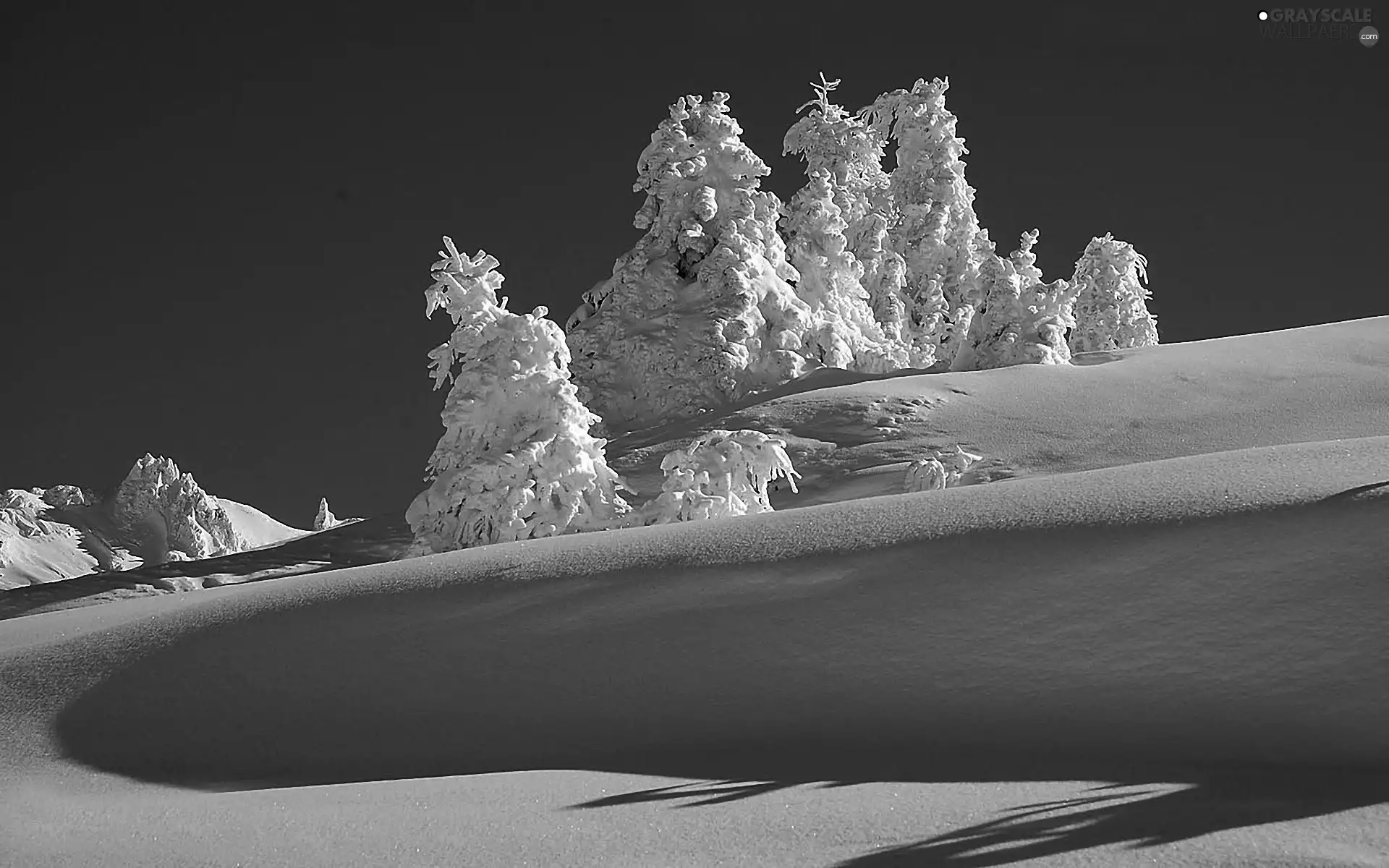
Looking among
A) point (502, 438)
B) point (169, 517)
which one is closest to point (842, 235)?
point (502, 438)

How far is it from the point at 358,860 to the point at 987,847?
3888 millimetres

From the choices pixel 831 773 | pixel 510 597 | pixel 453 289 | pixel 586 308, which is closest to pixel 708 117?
Result: pixel 586 308

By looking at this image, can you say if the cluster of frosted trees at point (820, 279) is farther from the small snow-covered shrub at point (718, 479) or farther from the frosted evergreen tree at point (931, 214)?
the small snow-covered shrub at point (718, 479)

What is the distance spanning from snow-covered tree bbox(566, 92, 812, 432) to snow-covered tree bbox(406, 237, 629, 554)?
55.1ft

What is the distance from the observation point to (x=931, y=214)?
189 feet

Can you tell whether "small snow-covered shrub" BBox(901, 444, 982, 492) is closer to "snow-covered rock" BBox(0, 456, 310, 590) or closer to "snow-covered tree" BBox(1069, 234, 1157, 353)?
"snow-covered tree" BBox(1069, 234, 1157, 353)

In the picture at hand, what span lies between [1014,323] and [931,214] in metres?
19.2

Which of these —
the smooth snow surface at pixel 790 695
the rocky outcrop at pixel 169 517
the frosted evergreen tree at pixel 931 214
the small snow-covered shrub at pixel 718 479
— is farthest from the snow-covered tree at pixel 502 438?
the rocky outcrop at pixel 169 517

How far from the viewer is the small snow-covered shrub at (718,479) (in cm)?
2273

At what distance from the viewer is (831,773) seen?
8.67m

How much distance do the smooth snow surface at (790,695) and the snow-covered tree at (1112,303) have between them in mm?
47400

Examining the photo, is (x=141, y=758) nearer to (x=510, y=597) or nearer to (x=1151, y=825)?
(x=510, y=597)

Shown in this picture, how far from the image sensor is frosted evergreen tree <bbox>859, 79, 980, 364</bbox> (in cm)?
5781

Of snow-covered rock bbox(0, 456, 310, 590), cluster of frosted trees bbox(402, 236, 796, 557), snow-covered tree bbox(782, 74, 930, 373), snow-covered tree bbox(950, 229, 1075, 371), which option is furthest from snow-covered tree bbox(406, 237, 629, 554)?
snow-covered rock bbox(0, 456, 310, 590)
